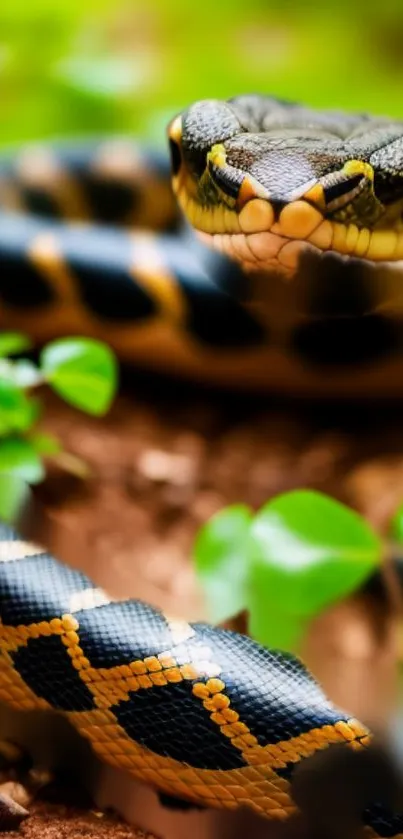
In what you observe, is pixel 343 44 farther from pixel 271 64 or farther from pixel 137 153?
pixel 137 153

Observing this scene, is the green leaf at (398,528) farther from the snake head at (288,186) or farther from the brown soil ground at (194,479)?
the snake head at (288,186)

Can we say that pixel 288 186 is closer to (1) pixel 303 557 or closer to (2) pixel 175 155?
(2) pixel 175 155

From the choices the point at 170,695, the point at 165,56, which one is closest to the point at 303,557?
the point at 170,695

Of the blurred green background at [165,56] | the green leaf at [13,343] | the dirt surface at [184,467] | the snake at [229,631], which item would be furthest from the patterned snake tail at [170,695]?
the blurred green background at [165,56]

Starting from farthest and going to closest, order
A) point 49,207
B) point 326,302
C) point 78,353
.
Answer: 1. point 49,207
2. point 78,353
3. point 326,302

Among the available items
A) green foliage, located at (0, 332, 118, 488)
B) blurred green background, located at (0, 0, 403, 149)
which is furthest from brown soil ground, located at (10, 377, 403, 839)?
blurred green background, located at (0, 0, 403, 149)

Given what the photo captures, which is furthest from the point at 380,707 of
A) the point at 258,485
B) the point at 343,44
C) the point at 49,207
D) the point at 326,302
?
the point at 343,44
